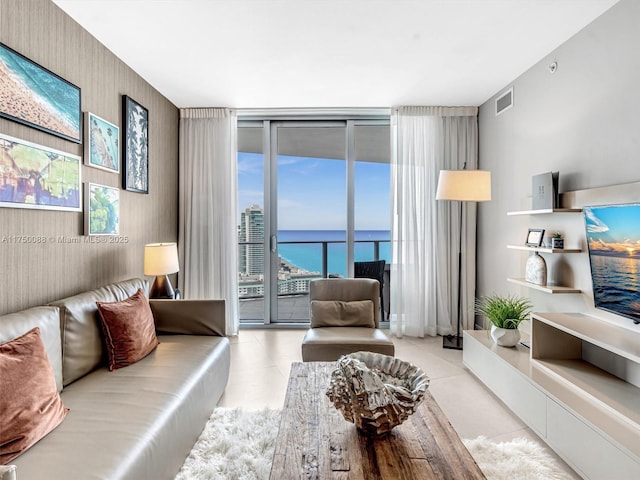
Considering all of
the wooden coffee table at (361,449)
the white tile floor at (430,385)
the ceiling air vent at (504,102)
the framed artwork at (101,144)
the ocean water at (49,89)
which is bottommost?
the white tile floor at (430,385)

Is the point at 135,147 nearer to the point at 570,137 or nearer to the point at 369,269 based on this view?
the point at 369,269

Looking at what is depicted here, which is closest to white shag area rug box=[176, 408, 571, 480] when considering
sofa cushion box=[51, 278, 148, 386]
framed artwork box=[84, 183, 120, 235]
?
sofa cushion box=[51, 278, 148, 386]

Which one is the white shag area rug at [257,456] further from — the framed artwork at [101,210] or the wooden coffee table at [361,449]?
the framed artwork at [101,210]

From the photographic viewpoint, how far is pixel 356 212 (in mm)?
4754

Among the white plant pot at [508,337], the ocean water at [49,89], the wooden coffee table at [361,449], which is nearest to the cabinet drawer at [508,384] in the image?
the white plant pot at [508,337]

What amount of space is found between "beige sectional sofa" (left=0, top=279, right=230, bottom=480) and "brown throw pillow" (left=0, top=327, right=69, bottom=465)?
0.05 meters

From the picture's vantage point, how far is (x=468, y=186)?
3.60 metres

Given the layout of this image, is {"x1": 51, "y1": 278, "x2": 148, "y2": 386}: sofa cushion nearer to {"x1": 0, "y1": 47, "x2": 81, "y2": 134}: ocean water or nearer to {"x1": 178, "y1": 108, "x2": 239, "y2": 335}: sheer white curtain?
{"x1": 0, "y1": 47, "x2": 81, "y2": 134}: ocean water

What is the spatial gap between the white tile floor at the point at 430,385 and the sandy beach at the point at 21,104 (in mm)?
2147

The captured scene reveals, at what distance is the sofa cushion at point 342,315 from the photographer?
3457 millimetres

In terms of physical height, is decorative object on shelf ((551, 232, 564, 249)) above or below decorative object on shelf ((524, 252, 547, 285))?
above

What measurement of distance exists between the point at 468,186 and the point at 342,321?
1.75m

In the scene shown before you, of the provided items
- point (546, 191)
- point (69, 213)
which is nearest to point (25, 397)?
point (69, 213)

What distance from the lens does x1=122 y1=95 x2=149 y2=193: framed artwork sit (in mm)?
3258
